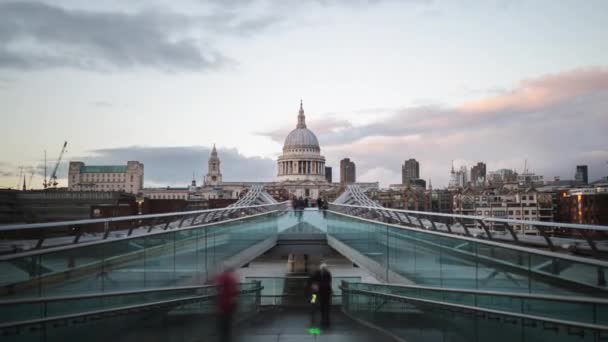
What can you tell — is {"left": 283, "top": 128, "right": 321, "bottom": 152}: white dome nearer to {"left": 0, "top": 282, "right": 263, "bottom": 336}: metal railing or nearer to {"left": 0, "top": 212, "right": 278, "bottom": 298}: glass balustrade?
{"left": 0, "top": 212, "right": 278, "bottom": 298}: glass balustrade

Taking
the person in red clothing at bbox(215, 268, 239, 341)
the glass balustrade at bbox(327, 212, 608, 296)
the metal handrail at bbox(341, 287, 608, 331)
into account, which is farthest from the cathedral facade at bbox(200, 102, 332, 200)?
the person in red clothing at bbox(215, 268, 239, 341)

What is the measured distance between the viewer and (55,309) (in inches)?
249

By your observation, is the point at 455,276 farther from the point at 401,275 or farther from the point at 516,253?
the point at 401,275

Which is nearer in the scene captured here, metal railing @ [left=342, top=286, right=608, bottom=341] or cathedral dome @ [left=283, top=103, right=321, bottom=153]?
metal railing @ [left=342, top=286, right=608, bottom=341]

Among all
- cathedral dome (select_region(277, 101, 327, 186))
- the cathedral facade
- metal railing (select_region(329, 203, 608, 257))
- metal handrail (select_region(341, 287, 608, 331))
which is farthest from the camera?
cathedral dome (select_region(277, 101, 327, 186))

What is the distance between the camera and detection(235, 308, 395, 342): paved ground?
29.6 ft

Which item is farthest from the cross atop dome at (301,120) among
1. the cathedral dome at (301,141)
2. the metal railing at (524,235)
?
the metal railing at (524,235)

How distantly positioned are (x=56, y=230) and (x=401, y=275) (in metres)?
6.31

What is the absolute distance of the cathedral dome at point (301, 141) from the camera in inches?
7047

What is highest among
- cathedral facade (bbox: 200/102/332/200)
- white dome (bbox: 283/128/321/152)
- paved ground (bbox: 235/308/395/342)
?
white dome (bbox: 283/128/321/152)

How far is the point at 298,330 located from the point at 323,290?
811mm

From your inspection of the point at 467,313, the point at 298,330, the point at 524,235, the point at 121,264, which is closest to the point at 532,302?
the point at 467,313

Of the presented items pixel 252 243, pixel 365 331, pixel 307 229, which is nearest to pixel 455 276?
pixel 365 331

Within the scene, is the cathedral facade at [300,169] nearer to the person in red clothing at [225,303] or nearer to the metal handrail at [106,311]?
the metal handrail at [106,311]
